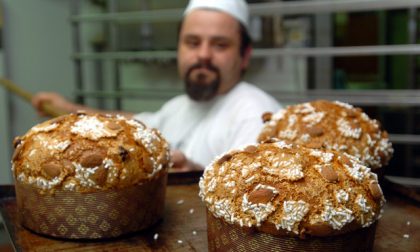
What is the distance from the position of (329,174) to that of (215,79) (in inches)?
56.7

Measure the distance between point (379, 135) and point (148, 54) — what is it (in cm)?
228

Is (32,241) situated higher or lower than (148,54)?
lower

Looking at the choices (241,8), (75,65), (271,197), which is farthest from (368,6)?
(75,65)

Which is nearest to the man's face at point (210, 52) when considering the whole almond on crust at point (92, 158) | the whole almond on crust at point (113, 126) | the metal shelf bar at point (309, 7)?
the metal shelf bar at point (309, 7)

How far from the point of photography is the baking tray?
48.1 inches

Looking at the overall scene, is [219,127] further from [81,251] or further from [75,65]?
[75,65]

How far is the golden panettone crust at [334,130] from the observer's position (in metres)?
1.47

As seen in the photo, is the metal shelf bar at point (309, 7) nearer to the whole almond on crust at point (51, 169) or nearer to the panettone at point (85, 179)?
the panettone at point (85, 179)

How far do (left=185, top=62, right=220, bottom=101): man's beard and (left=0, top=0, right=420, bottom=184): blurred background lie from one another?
64 cm

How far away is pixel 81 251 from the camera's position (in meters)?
1.23

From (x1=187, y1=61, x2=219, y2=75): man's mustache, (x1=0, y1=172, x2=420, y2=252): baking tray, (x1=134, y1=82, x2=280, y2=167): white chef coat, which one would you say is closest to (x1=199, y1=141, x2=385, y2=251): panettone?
(x1=0, y1=172, x2=420, y2=252): baking tray

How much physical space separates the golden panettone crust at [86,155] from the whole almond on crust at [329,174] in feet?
1.67

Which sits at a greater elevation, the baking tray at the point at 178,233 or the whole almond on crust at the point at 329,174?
the whole almond on crust at the point at 329,174

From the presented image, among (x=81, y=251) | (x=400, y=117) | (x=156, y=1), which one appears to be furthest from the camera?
(x=156, y=1)
